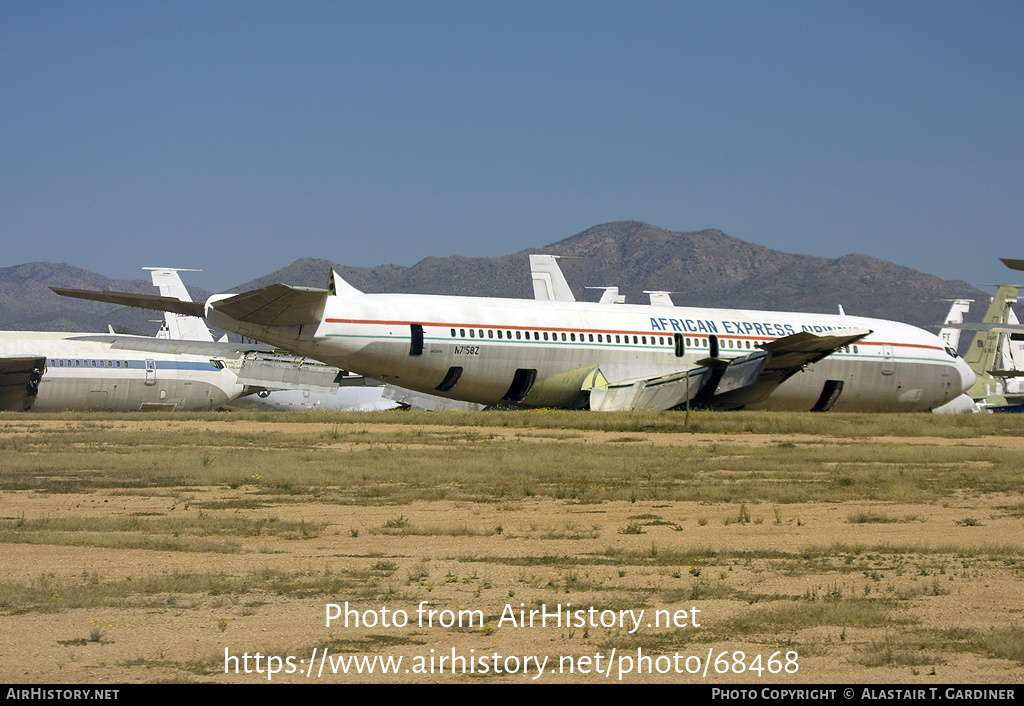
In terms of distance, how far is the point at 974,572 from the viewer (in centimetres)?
1102

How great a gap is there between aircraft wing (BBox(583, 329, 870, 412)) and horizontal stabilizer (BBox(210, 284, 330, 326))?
10.1 m

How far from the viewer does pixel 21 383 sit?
2085 inches

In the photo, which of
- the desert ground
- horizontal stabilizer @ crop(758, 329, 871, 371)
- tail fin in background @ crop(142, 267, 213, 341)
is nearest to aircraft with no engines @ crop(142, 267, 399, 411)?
tail fin in background @ crop(142, 267, 213, 341)

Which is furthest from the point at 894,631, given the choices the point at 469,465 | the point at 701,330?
the point at 701,330

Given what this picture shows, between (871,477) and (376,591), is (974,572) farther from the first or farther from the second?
(871,477)

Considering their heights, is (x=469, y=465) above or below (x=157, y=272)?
below

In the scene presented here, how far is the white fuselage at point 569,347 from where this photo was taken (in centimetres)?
3325

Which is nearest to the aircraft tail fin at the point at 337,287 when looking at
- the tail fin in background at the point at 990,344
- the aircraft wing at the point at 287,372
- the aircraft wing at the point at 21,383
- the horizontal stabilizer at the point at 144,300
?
the horizontal stabilizer at the point at 144,300

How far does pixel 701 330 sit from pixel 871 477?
20275mm

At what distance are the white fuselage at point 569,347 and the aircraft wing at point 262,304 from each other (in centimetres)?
37

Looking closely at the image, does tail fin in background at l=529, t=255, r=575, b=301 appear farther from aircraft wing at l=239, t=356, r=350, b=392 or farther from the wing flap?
the wing flap

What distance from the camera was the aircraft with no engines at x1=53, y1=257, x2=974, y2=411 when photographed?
32.5 metres
